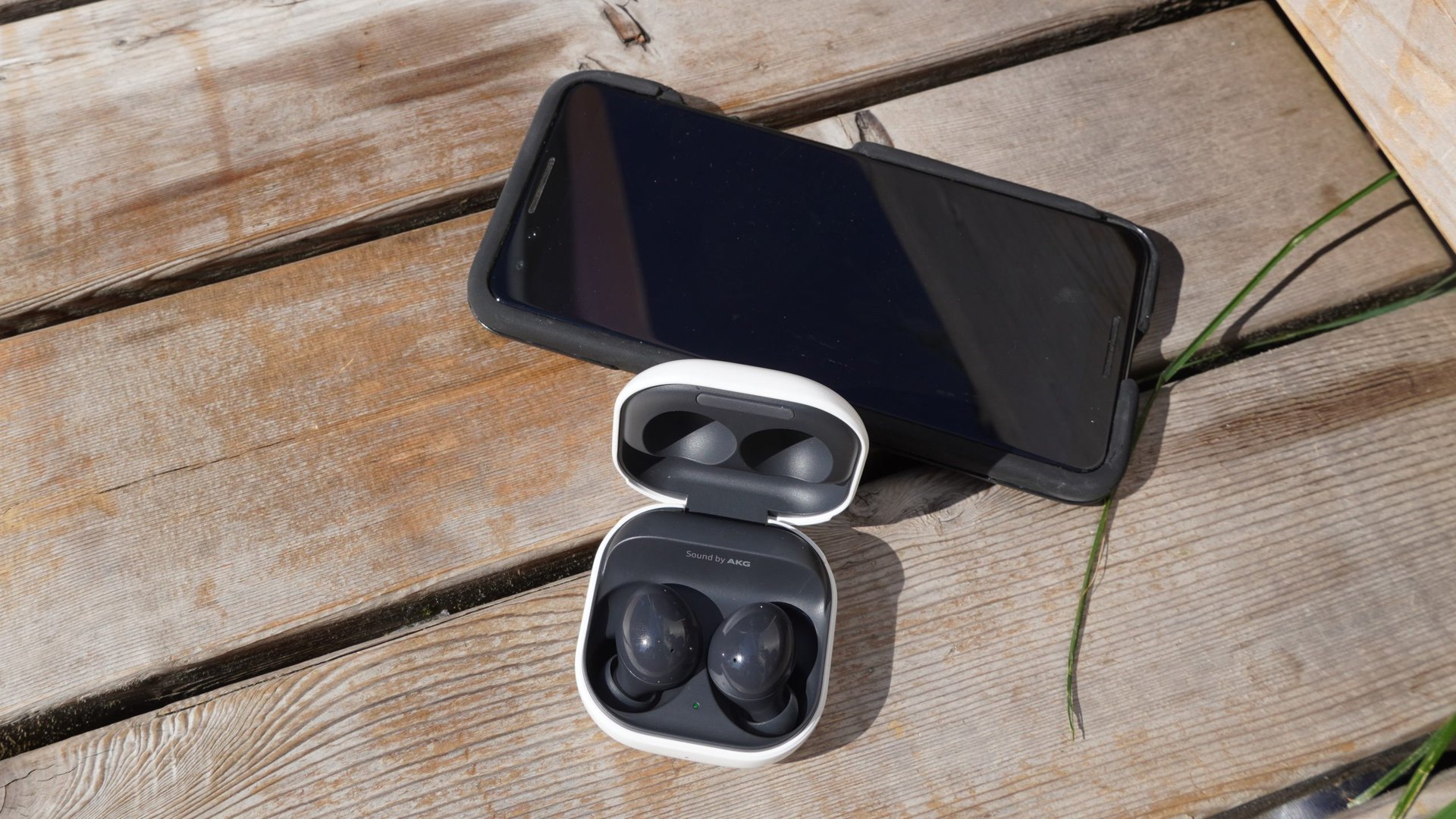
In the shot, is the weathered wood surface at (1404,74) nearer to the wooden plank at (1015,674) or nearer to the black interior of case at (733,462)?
the wooden plank at (1015,674)

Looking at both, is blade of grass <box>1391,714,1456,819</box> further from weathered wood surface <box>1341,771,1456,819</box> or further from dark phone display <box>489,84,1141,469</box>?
dark phone display <box>489,84,1141,469</box>

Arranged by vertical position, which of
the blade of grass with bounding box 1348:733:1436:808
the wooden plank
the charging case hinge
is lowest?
the blade of grass with bounding box 1348:733:1436:808

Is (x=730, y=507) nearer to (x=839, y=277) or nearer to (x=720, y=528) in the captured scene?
(x=720, y=528)

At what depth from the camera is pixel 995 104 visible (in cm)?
103

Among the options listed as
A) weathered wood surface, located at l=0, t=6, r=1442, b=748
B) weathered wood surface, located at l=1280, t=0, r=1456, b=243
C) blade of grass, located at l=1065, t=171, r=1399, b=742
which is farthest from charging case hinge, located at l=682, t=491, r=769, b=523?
weathered wood surface, located at l=1280, t=0, r=1456, b=243

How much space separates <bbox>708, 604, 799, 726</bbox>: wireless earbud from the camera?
69 cm

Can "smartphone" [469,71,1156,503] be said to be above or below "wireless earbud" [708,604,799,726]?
above

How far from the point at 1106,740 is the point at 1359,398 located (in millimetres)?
438

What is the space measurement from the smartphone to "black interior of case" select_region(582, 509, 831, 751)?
16 cm

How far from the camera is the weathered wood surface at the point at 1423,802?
79 centimetres

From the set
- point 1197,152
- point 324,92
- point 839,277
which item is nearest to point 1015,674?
point 839,277

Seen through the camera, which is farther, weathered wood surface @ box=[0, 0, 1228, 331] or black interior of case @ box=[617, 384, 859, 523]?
weathered wood surface @ box=[0, 0, 1228, 331]

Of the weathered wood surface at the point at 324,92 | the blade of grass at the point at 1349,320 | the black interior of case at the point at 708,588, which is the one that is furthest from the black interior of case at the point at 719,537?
the blade of grass at the point at 1349,320

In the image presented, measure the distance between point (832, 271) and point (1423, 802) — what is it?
688 millimetres
